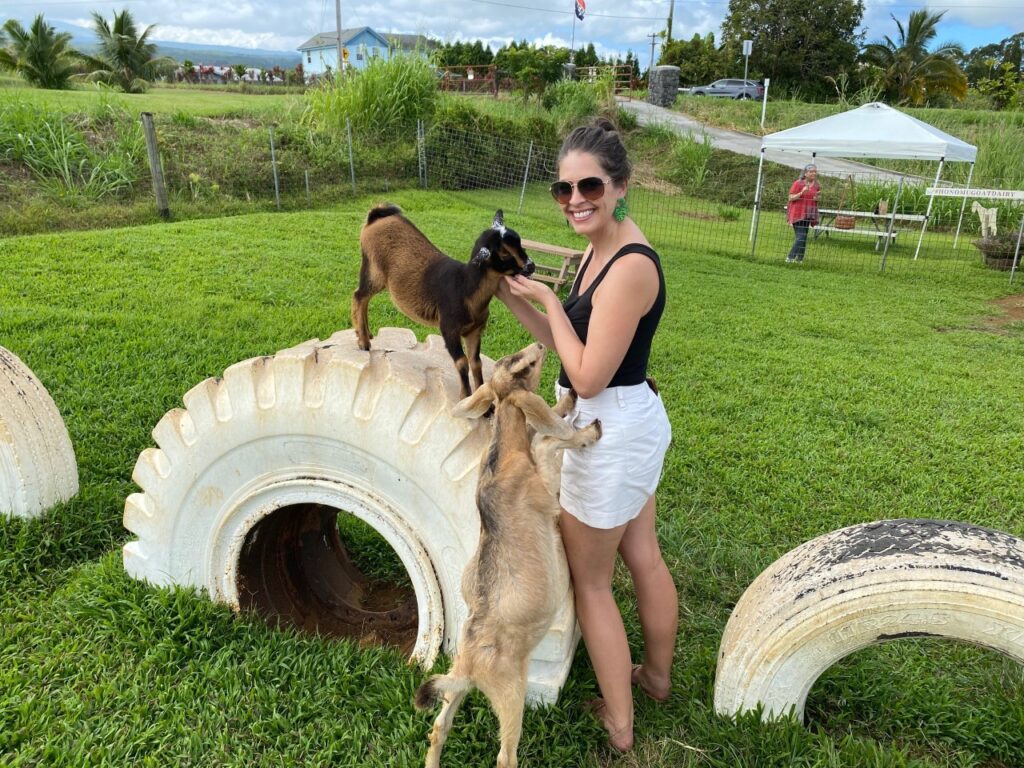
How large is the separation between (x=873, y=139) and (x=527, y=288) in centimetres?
1318

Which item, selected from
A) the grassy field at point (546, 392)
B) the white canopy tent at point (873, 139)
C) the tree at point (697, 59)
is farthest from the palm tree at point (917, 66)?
the grassy field at point (546, 392)

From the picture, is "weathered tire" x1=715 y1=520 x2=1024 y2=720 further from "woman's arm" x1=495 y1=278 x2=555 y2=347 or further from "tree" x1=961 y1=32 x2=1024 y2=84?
"tree" x1=961 y1=32 x2=1024 y2=84

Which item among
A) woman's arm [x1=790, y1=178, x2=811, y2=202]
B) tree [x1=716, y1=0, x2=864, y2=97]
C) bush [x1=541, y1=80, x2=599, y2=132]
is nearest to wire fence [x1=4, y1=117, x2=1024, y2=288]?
woman's arm [x1=790, y1=178, x2=811, y2=202]

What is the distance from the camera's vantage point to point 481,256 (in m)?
2.28

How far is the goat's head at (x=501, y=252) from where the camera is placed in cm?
223

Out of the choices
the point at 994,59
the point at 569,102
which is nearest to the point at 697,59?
the point at 994,59

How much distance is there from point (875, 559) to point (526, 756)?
1.40 m

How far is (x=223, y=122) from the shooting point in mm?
14195

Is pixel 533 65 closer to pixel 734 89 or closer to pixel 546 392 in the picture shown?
pixel 734 89

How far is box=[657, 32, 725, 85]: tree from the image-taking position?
40750mm

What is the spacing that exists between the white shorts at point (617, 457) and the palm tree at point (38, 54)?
99.8 ft

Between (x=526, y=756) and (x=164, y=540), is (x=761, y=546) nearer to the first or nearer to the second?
(x=526, y=756)

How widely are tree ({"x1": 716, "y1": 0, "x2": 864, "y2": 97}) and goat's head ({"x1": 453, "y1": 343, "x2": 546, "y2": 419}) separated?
39.6 m

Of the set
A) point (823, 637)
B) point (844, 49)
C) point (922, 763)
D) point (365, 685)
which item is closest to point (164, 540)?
point (365, 685)
